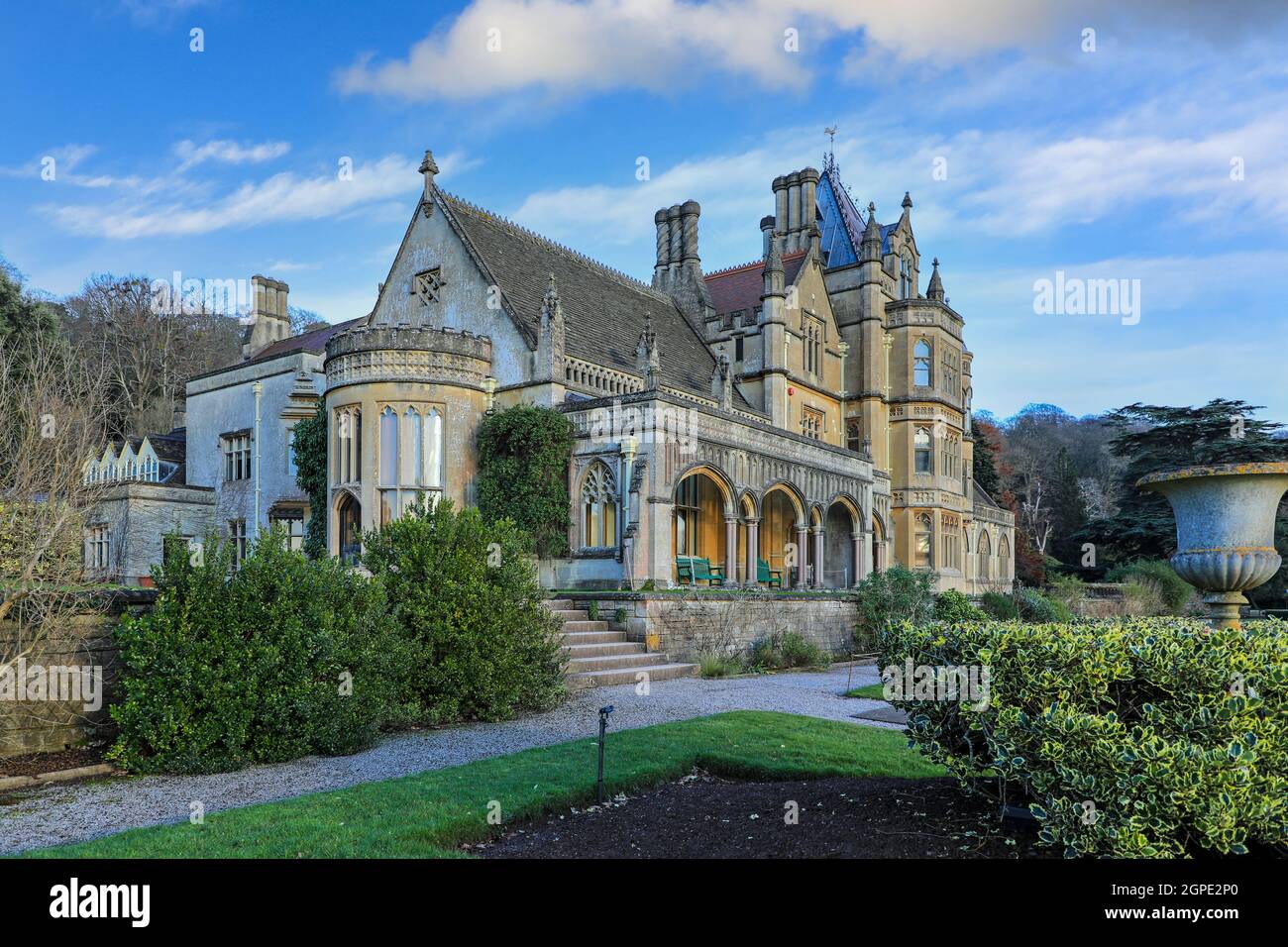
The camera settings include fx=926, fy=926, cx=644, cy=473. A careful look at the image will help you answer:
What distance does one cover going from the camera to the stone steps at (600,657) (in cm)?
1445

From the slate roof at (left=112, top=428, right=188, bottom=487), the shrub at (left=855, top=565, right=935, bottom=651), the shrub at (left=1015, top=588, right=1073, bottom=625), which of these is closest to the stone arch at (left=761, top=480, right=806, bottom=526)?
the shrub at (left=855, top=565, right=935, bottom=651)

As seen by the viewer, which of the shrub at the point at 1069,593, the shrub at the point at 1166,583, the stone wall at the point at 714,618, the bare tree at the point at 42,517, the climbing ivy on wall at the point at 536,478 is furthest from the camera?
the shrub at the point at 1166,583

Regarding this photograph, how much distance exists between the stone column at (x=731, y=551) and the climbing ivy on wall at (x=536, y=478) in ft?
13.1

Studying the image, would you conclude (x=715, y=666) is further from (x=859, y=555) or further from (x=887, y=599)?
(x=859, y=555)

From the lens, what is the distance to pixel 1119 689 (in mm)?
5801

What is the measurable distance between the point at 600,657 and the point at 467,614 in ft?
12.9

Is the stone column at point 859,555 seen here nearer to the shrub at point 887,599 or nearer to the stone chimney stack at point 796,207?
the shrub at point 887,599

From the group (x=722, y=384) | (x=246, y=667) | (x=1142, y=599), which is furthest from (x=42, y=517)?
(x=1142, y=599)

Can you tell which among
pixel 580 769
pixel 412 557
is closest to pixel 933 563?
pixel 412 557

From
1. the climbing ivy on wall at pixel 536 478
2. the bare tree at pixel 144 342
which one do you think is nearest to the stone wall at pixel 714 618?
the climbing ivy on wall at pixel 536 478

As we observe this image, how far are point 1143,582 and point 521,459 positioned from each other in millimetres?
27389

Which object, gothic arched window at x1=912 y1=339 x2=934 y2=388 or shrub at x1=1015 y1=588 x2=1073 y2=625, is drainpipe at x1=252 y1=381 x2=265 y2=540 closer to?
gothic arched window at x1=912 y1=339 x2=934 y2=388

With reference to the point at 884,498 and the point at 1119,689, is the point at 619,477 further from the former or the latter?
the point at 1119,689

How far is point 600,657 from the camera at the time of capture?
50.7 ft
